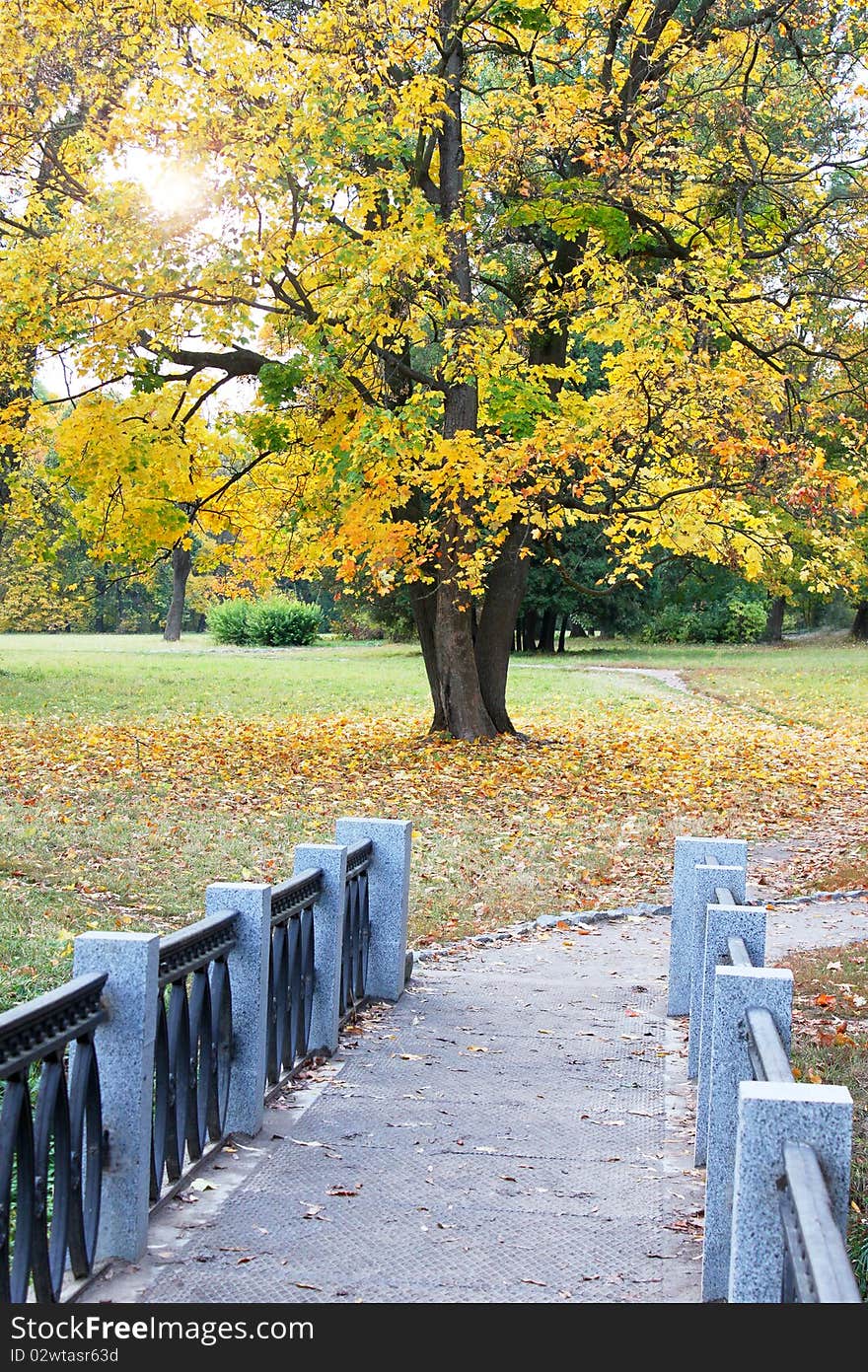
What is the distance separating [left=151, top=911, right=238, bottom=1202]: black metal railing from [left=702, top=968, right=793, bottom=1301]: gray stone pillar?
1.83 meters

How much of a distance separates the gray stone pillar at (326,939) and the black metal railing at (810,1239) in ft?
13.0

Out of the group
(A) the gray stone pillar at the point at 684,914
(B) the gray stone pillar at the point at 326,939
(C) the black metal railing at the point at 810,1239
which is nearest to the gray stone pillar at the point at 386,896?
(B) the gray stone pillar at the point at 326,939

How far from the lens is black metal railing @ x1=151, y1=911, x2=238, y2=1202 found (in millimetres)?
4664

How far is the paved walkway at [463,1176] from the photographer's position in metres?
4.12

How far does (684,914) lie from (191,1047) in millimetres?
3669

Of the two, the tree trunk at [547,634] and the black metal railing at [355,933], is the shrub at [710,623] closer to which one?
the tree trunk at [547,634]

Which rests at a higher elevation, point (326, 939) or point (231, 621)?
point (231, 621)

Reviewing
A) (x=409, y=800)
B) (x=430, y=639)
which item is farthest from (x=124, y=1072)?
(x=430, y=639)

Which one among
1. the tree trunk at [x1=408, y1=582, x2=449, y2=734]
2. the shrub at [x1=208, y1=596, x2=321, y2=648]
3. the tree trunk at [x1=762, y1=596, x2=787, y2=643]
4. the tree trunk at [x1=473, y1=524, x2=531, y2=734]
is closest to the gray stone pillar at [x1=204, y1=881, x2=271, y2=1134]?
the tree trunk at [x1=408, y1=582, x2=449, y2=734]

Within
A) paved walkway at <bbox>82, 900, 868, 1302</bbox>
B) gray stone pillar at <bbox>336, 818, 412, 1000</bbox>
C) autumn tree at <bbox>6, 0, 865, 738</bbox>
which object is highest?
autumn tree at <bbox>6, 0, 865, 738</bbox>

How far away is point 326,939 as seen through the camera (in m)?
6.77

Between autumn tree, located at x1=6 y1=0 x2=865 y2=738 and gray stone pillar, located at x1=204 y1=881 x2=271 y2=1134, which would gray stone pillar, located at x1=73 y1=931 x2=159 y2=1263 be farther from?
autumn tree, located at x1=6 y1=0 x2=865 y2=738

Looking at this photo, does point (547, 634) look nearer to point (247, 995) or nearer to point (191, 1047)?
point (247, 995)
